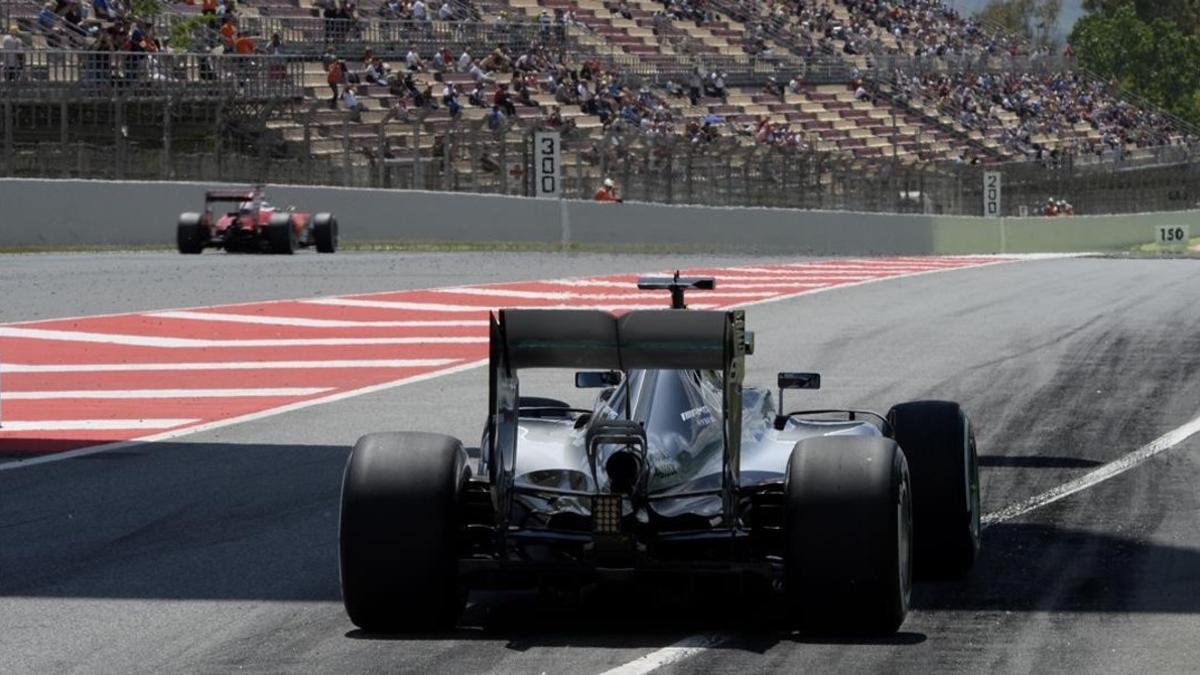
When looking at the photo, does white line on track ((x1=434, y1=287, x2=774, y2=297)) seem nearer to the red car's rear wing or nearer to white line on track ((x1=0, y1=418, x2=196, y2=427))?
the red car's rear wing

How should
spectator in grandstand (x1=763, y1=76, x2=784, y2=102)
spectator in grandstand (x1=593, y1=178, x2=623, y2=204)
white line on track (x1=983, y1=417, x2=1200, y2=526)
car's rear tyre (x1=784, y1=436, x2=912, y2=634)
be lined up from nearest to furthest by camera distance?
car's rear tyre (x1=784, y1=436, x2=912, y2=634) → white line on track (x1=983, y1=417, x2=1200, y2=526) → spectator in grandstand (x1=593, y1=178, x2=623, y2=204) → spectator in grandstand (x1=763, y1=76, x2=784, y2=102)

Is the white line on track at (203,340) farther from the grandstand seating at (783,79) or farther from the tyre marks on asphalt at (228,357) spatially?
the grandstand seating at (783,79)

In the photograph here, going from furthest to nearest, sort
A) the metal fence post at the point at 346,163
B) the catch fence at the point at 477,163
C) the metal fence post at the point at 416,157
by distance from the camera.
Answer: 1. the metal fence post at the point at 416,157
2. the metal fence post at the point at 346,163
3. the catch fence at the point at 477,163

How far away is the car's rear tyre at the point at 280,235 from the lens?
2952cm

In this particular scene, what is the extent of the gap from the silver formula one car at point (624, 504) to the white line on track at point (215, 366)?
9085mm

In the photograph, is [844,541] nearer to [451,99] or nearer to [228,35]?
[228,35]

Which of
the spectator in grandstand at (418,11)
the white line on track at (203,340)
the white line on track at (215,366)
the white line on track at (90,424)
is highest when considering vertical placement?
the spectator in grandstand at (418,11)

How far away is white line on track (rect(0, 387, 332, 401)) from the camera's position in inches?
548

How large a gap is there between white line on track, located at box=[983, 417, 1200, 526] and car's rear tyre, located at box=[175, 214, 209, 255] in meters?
18.8

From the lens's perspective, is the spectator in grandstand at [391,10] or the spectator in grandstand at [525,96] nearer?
the spectator in grandstand at [525,96]

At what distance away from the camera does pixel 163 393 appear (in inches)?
556

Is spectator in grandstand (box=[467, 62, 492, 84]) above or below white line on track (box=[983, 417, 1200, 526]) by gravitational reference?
above

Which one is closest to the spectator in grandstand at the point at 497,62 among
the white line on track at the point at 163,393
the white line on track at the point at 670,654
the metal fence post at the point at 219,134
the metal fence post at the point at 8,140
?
the metal fence post at the point at 219,134

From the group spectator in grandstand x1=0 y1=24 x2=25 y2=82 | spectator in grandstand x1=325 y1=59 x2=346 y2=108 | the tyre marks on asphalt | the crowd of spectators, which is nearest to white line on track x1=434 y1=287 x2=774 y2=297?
the tyre marks on asphalt
